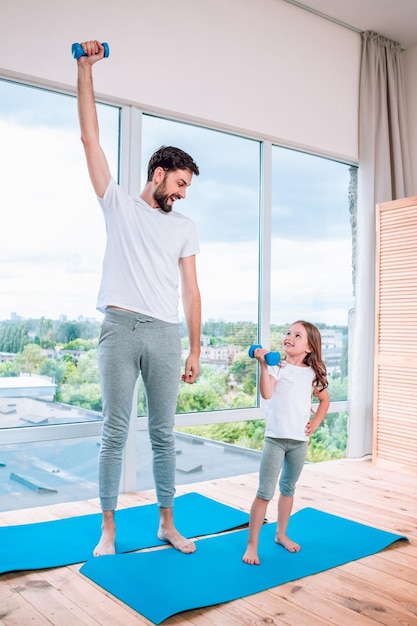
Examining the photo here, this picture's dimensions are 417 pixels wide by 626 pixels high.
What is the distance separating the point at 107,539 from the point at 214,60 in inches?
99.8

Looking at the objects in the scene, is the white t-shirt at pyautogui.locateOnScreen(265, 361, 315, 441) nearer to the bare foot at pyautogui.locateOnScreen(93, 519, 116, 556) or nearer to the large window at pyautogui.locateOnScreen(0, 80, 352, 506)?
the bare foot at pyautogui.locateOnScreen(93, 519, 116, 556)

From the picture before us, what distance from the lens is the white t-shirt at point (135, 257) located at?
2285 millimetres

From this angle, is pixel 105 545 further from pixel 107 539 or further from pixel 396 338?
pixel 396 338

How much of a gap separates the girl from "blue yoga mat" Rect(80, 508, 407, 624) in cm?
7

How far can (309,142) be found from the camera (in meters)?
3.90

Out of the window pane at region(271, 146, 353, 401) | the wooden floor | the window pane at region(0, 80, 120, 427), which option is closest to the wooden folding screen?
the window pane at region(271, 146, 353, 401)

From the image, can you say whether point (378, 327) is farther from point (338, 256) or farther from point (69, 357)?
point (69, 357)

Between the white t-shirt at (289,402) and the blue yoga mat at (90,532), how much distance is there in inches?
23.8

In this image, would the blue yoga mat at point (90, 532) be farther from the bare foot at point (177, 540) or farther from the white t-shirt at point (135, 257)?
the white t-shirt at point (135, 257)

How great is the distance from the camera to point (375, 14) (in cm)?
394

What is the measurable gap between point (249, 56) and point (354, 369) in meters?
2.03

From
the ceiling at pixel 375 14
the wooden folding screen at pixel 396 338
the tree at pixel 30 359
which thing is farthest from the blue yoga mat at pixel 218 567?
the ceiling at pixel 375 14

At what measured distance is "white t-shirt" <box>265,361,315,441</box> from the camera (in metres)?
2.22

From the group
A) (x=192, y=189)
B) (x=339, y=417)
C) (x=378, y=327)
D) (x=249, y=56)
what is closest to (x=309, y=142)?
(x=249, y=56)
